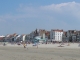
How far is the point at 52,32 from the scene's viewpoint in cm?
9862

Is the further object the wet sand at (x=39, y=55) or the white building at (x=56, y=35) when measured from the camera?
the white building at (x=56, y=35)

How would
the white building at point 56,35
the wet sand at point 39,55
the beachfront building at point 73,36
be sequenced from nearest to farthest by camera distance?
the wet sand at point 39,55 < the beachfront building at point 73,36 < the white building at point 56,35

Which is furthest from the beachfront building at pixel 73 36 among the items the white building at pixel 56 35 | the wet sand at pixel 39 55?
the wet sand at pixel 39 55

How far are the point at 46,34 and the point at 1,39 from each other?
52266mm

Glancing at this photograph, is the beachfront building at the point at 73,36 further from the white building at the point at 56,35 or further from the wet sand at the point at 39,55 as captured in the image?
the wet sand at the point at 39,55

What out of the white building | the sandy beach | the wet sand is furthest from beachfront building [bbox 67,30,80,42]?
the wet sand

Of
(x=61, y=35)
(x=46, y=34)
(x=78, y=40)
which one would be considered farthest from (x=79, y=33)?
(x=46, y=34)

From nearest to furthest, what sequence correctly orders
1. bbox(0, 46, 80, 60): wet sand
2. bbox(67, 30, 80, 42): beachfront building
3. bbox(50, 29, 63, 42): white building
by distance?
bbox(0, 46, 80, 60): wet sand, bbox(67, 30, 80, 42): beachfront building, bbox(50, 29, 63, 42): white building

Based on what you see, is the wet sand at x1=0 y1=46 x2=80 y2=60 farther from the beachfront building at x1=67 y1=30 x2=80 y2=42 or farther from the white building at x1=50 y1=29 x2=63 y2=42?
the white building at x1=50 y1=29 x2=63 y2=42

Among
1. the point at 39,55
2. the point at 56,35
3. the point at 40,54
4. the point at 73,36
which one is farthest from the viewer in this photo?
the point at 56,35

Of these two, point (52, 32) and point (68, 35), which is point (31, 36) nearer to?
point (52, 32)

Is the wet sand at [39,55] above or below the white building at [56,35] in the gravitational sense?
below

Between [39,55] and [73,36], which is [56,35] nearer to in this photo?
[73,36]

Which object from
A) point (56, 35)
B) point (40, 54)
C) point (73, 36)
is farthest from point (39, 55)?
point (56, 35)
